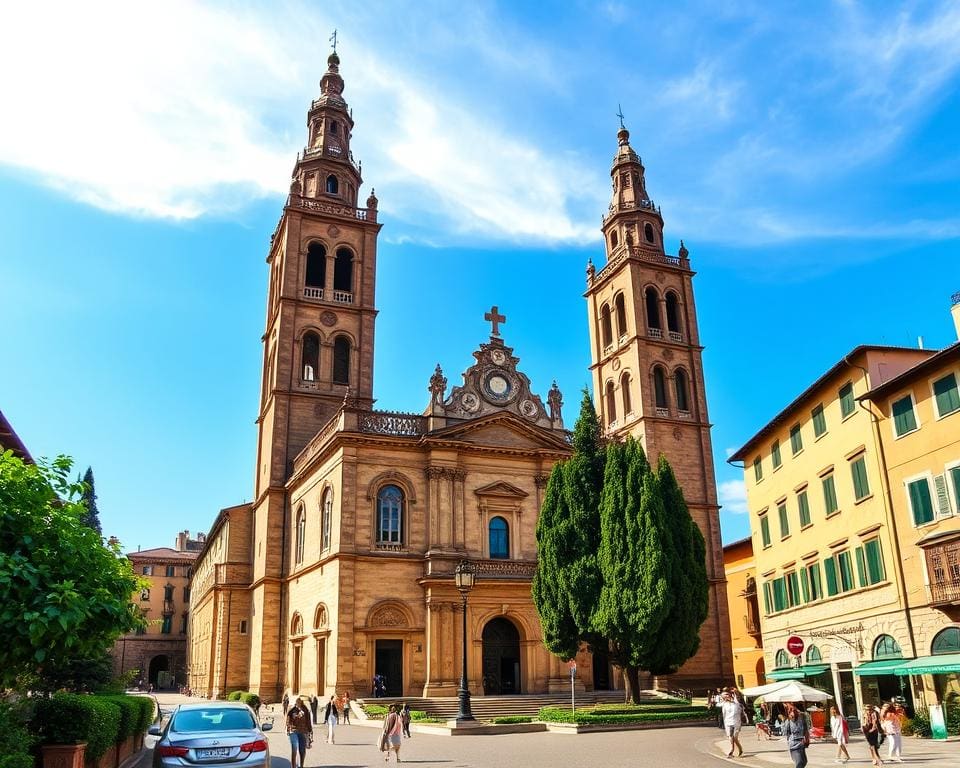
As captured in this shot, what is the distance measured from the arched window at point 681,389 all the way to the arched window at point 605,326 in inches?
222

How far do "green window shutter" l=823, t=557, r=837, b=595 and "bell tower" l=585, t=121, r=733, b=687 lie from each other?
17.1m

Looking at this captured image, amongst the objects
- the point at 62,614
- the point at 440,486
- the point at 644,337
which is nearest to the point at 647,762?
the point at 62,614

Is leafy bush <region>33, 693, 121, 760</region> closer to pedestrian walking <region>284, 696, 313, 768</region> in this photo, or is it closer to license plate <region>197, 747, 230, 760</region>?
license plate <region>197, 747, 230, 760</region>

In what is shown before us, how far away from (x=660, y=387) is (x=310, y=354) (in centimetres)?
2190

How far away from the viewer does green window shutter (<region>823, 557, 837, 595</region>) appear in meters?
30.1

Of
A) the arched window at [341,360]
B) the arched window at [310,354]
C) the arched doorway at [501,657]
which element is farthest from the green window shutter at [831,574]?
the arched window at [310,354]

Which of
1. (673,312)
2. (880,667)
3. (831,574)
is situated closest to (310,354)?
(673,312)

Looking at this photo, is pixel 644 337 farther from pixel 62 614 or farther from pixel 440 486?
pixel 62 614

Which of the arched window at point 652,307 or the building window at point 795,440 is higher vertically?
the arched window at point 652,307

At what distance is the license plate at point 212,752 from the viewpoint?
44.4 ft

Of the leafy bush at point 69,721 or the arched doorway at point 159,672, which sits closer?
the leafy bush at point 69,721

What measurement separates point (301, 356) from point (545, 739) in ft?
95.3

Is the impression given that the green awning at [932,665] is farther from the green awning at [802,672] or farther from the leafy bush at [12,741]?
the leafy bush at [12,741]

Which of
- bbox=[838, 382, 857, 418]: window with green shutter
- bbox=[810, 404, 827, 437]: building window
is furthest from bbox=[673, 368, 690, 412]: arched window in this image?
bbox=[838, 382, 857, 418]: window with green shutter
